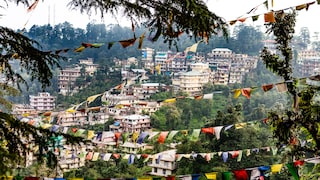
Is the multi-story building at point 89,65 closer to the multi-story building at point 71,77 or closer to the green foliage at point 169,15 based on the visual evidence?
the multi-story building at point 71,77

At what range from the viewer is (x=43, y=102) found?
1844 cm

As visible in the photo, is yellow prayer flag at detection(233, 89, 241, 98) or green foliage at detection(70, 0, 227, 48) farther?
yellow prayer flag at detection(233, 89, 241, 98)

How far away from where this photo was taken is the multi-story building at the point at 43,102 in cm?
1810

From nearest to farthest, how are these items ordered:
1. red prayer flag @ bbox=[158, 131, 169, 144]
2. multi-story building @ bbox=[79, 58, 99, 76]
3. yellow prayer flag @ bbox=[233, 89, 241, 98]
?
yellow prayer flag @ bbox=[233, 89, 241, 98] → red prayer flag @ bbox=[158, 131, 169, 144] → multi-story building @ bbox=[79, 58, 99, 76]

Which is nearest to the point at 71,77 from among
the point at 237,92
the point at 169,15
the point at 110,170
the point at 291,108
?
the point at 110,170

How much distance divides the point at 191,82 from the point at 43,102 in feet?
21.0

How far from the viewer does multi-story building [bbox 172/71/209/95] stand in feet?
66.4

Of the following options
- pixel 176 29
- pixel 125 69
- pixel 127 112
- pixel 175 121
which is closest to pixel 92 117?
pixel 127 112

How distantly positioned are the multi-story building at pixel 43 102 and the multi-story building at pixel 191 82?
537 centimetres

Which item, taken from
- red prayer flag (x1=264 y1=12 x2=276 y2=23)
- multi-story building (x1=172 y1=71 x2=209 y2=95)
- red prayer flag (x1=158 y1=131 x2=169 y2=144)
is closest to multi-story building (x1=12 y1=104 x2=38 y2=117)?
red prayer flag (x1=158 y1=131 x2=169 y2=144)

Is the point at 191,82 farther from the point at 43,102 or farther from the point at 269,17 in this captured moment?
the point at 269,17

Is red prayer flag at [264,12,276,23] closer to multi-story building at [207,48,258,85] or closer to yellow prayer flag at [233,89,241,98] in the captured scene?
yellow prayer flag at [233,89,241,98]

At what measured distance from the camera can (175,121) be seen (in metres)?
17.0

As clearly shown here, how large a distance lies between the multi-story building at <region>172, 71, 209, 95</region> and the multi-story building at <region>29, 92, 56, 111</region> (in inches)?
211
